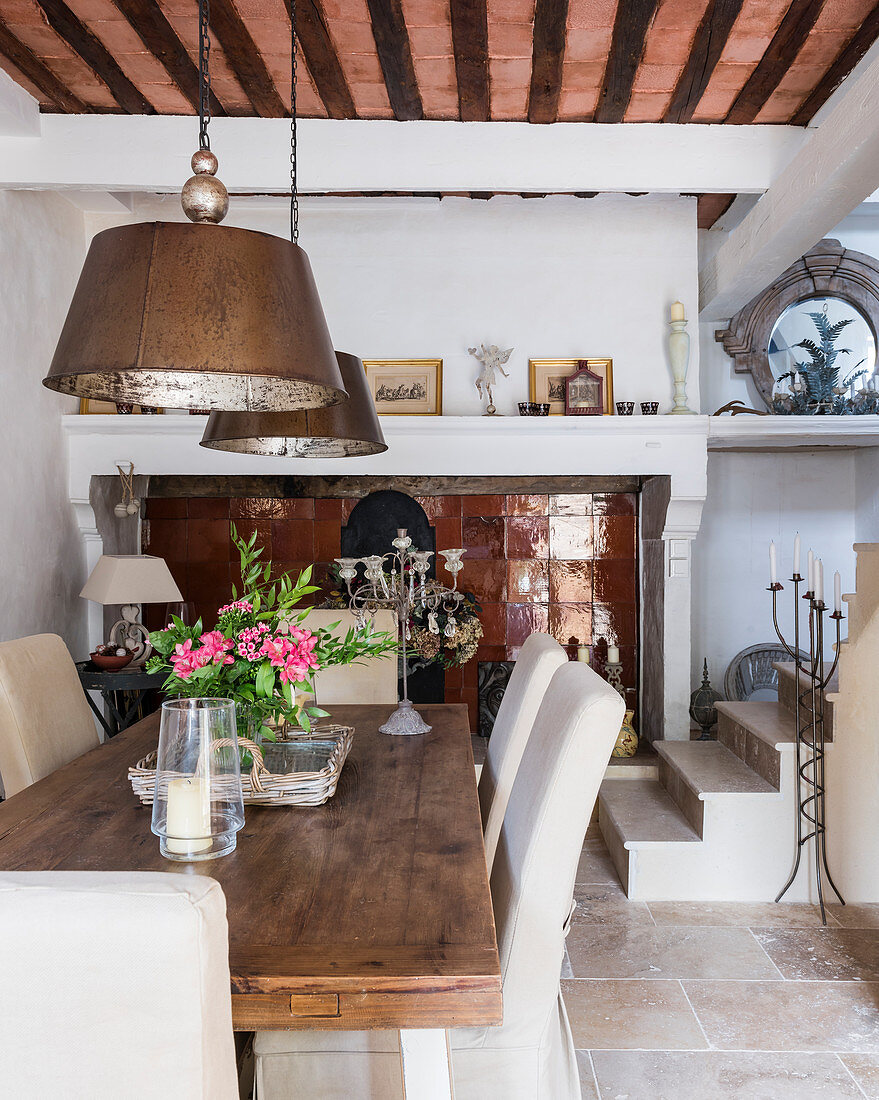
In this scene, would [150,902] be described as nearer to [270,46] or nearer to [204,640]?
[204,640]

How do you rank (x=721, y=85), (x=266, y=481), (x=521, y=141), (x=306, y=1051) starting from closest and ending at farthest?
1. (x=306, y=1051)
2. (x=721, y=85)
3. (x=521, y=141)
4. (x=266, y=481)

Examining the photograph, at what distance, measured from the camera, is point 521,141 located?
2.97 meters

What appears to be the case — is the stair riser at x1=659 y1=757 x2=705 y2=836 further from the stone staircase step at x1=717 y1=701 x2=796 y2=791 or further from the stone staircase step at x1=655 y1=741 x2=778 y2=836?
the stone staircase step at x1=717 y1=701 x2=796 y2=791

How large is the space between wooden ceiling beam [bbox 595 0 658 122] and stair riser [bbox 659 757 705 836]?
7.78ft

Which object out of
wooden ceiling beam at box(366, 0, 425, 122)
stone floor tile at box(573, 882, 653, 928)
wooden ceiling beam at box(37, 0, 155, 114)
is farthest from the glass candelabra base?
wooden ceiling beam at box(37, 0, 155, 114)

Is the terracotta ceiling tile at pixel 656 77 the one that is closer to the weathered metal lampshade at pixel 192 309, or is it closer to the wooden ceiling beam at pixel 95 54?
the wooden ceiling beam at pixel 95 54

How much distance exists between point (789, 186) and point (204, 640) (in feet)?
7.87

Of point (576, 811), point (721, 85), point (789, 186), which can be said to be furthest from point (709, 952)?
point (721, 85)

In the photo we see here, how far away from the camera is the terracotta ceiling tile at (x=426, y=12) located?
235 centimetres

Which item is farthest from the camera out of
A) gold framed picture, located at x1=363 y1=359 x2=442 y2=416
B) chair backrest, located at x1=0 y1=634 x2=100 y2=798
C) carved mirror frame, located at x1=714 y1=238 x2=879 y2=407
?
carved mirror frame, located at x1=714 y1=238 x2=879 y2=407

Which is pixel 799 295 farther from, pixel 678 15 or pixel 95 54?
pixel 95 54

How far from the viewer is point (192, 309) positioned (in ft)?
3.91

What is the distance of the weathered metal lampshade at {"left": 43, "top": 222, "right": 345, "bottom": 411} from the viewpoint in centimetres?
118

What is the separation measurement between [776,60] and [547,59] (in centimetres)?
68
